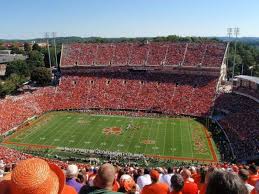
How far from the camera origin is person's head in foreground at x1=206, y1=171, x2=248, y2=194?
283 centimetres

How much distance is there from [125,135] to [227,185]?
32.6 m

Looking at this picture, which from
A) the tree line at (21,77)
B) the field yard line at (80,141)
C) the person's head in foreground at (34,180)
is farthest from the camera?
the tree line at (21,77)

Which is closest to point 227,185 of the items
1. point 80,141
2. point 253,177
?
point 253,177

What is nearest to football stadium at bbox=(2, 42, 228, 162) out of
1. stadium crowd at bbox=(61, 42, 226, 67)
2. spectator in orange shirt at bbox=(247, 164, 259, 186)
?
stadium crowd at bbox=(61, 42, 226, 67)

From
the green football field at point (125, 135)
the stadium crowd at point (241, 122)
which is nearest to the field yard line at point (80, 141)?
the green football field at point (125, 135)

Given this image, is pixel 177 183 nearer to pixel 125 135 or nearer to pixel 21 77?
pixel 125 135

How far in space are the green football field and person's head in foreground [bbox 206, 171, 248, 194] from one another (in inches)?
1067

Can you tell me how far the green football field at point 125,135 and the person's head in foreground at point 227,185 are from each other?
27.1 m

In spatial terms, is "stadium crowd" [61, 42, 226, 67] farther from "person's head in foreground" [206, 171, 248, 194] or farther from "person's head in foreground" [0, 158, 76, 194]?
"person's head in foreground" [0, 158, 76, 194]

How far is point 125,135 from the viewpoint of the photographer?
35.3 m

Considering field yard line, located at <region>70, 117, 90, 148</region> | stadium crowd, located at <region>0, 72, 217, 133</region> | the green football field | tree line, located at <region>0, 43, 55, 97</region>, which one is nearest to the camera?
the green football field

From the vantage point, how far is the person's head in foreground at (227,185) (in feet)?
9.29

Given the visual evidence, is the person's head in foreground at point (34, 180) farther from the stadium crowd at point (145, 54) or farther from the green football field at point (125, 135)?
the stadium crowd at point (145, 54)

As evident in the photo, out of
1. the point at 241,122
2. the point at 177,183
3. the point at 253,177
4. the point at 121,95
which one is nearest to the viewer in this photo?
the point at 177,183
